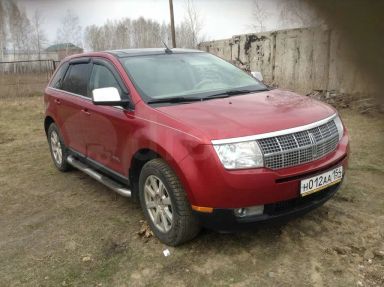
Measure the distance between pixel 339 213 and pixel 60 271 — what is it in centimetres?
251

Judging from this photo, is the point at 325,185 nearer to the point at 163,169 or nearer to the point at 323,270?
A: the point at 323,270

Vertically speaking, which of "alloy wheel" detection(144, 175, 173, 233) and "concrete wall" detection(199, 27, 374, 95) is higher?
"concrete wall" detection(199, 27, 374, 95)

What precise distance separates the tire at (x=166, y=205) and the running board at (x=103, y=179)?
0.33 meters

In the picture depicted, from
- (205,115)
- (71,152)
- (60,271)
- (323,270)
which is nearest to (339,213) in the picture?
(323,270)

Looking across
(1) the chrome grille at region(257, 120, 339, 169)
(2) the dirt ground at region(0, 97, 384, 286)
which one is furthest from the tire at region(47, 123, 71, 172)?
(1) the chrome grille at region(257, 120, 339, 169)

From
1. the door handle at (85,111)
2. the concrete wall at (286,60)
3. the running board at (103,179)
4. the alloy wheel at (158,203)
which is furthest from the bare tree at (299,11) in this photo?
the concrete wall at (286,60)

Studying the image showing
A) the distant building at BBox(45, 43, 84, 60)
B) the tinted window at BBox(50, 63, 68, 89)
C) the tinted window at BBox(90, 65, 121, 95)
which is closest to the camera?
the tinted window at BBox(90, 65, 121, 95)

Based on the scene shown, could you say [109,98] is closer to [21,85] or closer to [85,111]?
[85,111]

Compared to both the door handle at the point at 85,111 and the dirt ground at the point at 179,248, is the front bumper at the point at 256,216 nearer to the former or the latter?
the dirt ground at the point at 179,248

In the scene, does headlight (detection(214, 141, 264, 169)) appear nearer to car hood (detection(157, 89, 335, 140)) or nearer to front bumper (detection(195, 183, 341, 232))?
car hood (detection(157, 89, 335, 140))

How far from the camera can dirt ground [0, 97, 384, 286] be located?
3.01 metres

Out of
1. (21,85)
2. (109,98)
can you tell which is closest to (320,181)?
(109,98)

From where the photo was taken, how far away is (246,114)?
324 cm

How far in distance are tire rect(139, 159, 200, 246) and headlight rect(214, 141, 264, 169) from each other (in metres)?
0.49
